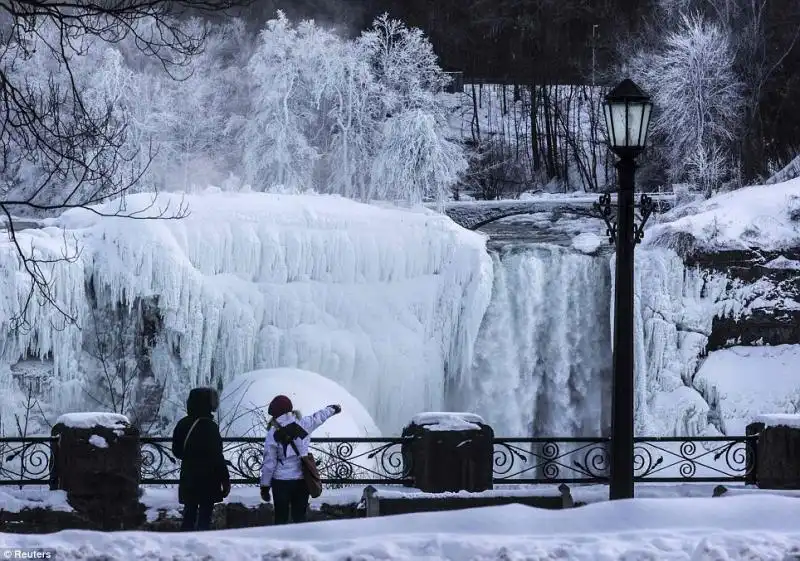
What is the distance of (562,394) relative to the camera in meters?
26.5

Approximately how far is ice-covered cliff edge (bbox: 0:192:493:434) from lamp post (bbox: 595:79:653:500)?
46.5 feet

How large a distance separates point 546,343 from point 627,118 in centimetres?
1768

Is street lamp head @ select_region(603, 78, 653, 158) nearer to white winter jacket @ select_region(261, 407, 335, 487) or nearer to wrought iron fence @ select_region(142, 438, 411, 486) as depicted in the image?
white winter jacket @ select_region(261, 407, 335, 487)

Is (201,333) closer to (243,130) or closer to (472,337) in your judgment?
(472,337)

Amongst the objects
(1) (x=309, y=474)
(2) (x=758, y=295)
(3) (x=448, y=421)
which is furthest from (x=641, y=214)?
(2) (x=758, y=295)

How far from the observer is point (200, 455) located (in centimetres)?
926

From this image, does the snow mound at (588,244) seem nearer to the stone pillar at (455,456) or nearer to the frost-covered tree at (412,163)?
the frost-covered tree at (412,163)

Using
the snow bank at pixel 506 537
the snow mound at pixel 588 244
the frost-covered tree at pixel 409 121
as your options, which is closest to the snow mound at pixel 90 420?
the snow bank at pixel 506 537

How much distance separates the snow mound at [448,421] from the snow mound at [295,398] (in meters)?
8.46

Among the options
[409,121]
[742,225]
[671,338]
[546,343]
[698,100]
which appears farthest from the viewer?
[698,100]

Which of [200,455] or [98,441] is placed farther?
[98,441]

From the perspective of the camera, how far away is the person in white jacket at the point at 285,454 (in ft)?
30.3

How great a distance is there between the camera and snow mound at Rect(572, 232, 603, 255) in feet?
92.4

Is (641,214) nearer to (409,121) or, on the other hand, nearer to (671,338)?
(671,338)
